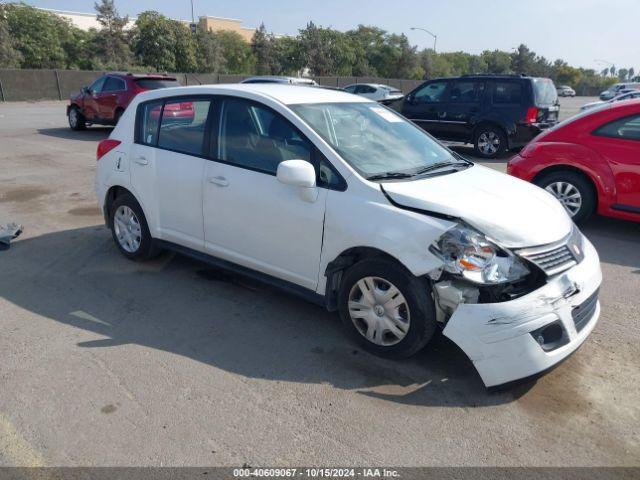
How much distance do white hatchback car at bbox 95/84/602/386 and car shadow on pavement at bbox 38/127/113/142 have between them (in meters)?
11.0

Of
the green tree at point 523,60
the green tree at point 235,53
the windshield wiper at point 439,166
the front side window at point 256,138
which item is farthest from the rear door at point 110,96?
the green tree at point 523,60

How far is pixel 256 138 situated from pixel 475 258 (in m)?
1.95

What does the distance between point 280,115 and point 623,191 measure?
4.32 meters

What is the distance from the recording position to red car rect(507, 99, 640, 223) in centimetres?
597

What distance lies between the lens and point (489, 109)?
11.8 meters

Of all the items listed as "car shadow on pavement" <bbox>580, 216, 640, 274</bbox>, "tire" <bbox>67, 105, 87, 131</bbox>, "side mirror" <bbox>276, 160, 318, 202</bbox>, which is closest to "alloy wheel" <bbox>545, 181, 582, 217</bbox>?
"car shadow on pavement" <bbox>580, 216, 640, 274</bbox>

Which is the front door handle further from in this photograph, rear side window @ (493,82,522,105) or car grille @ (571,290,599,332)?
rear side window @ (493,82,522,105)

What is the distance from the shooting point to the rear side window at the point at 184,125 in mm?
4418

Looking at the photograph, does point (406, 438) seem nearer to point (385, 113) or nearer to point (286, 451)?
point (286, 451)

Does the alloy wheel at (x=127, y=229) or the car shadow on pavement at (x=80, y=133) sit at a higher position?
the alloy wheel at (x=127, y=229)

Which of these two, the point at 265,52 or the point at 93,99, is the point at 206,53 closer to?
the point at 265,52

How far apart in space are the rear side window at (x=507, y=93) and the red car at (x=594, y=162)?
528cm

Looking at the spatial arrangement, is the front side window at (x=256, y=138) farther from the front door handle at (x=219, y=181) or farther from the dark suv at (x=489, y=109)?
the dark suv at (x=489, y=109)

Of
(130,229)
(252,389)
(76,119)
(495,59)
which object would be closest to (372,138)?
(252,389)
